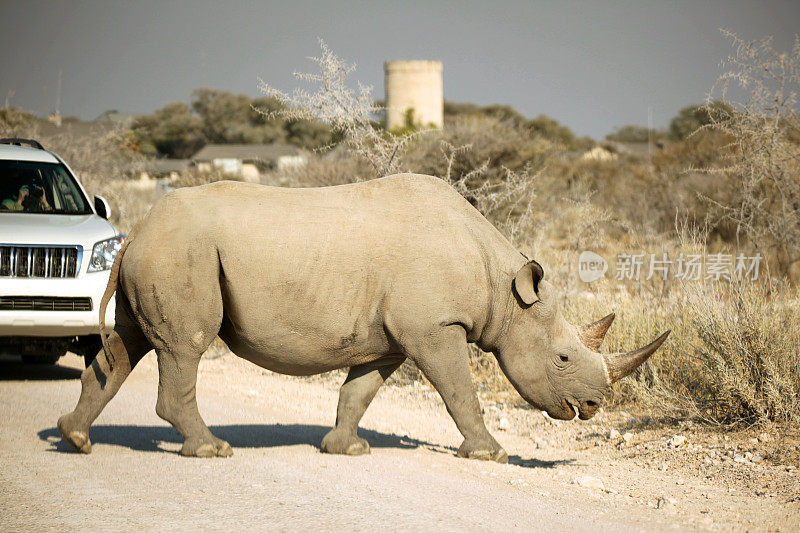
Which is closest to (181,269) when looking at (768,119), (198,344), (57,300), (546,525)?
(198,344)

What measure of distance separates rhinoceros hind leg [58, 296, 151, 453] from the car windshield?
13.8 ft

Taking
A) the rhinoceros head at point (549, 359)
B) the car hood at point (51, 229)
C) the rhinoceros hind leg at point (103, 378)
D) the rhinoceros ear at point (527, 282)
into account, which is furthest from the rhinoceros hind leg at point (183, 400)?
the car hood at point (51, 229)

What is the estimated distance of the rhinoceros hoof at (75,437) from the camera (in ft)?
21.8

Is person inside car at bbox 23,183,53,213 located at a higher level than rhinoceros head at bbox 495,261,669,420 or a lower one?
higher

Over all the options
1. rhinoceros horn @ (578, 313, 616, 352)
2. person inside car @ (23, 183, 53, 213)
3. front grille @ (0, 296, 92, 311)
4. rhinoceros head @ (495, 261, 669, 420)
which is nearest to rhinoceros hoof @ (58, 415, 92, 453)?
rhinoceros head @ (495, 261, 669, 420)

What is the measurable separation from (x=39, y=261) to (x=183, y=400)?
386 cm

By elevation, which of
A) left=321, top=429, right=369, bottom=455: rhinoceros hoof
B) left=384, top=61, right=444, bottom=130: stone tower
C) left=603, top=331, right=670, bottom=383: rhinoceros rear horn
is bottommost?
left=321, top=429, right=369, bottom=455: rhinoceros hoof

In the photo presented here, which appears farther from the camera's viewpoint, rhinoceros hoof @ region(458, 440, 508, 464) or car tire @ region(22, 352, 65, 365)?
car tire @ region(22, 352, 65, 365)

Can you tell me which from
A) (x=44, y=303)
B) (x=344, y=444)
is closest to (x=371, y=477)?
(x=344, y=444)

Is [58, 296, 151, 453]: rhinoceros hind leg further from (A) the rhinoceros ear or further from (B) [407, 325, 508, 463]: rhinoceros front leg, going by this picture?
(A) the rhinoceros ear

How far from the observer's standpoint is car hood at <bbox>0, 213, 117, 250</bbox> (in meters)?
9.59

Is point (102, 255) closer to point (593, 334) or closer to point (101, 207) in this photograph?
point (101, 207)

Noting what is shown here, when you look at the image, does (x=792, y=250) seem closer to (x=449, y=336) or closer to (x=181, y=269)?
(x=449, y=336)

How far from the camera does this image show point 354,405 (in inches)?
276
